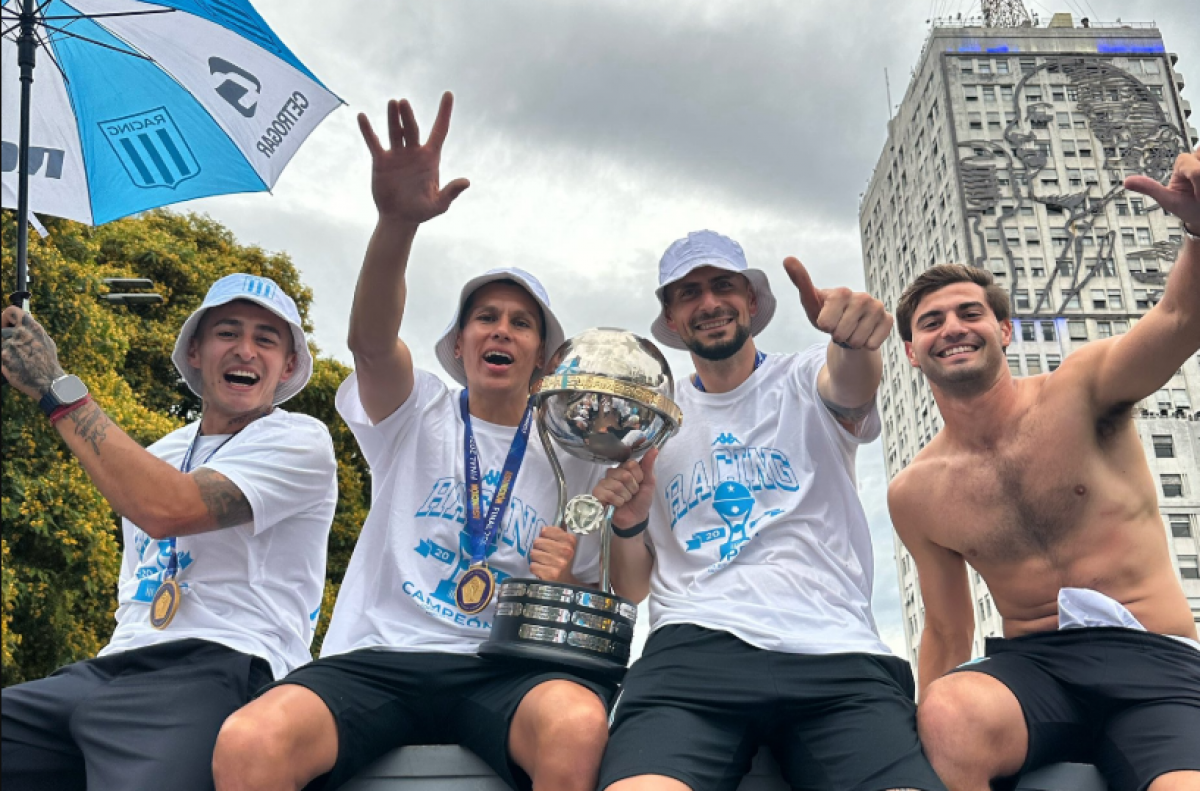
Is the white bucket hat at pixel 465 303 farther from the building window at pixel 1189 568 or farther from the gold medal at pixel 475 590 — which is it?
the building window at pixel 1189 568

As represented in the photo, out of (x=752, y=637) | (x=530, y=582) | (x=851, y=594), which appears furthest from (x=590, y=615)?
(x=851, y=594)

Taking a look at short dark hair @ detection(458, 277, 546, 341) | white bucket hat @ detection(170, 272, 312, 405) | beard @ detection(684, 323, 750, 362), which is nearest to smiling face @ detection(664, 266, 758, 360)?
beard @ detection(684, 323, 750, 362)

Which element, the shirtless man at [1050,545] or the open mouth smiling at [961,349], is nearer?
the shirtless man at [1050,545]

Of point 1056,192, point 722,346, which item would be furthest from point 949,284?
point 1056,192

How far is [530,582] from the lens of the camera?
3512 mm

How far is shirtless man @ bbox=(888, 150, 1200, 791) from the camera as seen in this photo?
3.34 m

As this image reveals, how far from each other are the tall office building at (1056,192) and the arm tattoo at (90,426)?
51.9 metres

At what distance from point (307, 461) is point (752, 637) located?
6.09 ft

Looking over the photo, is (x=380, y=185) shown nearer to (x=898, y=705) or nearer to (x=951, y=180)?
(x=898, y=705)

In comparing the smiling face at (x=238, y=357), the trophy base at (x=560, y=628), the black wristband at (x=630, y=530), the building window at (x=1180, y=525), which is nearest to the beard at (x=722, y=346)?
the black wristband at (x=630, y=530)

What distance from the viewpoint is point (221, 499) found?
3754 millimetres

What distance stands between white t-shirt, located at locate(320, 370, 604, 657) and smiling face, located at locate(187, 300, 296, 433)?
1.09 ft

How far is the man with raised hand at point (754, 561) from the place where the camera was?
326cm

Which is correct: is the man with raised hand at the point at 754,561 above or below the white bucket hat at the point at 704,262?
below
